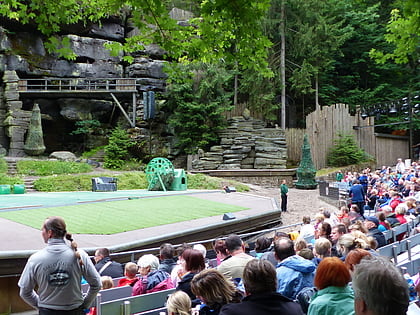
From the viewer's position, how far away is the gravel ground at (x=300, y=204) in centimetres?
1355

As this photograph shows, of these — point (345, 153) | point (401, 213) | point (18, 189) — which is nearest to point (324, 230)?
point (401, 213)

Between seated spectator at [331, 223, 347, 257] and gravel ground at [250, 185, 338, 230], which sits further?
gravel ground at [250, 185, 338, 230]

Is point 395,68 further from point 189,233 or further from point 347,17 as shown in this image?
point 189,233

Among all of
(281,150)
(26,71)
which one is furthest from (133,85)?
(281,150)

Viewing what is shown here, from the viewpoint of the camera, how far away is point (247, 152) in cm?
2522

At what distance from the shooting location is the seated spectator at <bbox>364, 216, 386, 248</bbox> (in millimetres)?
5648

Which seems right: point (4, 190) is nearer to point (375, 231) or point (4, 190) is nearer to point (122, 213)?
point (122, 213)

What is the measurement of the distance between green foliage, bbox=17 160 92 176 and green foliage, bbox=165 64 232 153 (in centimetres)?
728

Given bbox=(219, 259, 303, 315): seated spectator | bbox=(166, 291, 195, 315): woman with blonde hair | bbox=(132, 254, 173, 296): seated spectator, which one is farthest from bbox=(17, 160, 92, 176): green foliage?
bbox=(219, 259, 303, 315): seated spectator

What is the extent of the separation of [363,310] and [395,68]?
32.5m

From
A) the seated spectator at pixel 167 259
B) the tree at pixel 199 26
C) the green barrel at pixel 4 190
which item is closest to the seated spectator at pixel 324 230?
the seated spectator at pixel 167 259

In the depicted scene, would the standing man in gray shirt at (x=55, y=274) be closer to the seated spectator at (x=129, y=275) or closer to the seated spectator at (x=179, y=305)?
the seated spectator at (x=179, y=305)

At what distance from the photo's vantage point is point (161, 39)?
18.3 ft

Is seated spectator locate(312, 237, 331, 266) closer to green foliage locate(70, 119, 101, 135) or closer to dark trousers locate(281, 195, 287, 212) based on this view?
dark trousers locate(281, 195, 287, 212)
